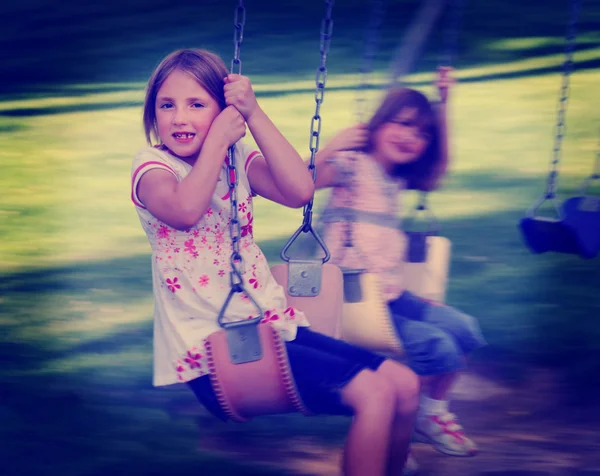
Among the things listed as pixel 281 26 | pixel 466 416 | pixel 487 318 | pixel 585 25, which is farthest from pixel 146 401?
pixel 585 25

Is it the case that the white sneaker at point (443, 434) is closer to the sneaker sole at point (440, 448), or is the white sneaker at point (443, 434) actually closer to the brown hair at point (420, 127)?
the sneaker sole at point (440, 448)

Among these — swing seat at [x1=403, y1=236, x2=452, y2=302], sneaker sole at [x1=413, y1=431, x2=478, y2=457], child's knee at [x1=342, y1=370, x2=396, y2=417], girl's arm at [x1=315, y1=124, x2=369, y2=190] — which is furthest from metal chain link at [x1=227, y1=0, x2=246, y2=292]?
sneaker sole at [x1=413, y1=431, x2=478, y2=457]

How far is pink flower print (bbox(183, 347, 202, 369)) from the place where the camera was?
2.32 meters

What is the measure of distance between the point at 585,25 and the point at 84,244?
3936 mm

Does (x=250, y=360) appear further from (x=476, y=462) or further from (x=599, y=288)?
(x=599, y=288)

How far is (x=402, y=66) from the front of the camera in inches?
111

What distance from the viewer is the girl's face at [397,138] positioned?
2.83 metres

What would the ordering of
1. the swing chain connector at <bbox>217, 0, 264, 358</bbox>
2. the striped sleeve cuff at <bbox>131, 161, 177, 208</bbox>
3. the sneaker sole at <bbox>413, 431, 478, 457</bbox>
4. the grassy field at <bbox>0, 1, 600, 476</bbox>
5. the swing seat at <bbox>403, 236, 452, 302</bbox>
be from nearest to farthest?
1. the swing chain connector at <bbox>217, 0, 264, 358</bbox>
2. the striped sleeve cuff at <bbox>131, 161, 177, 208</bbox>
3. the swing seat at <bbox>403, 236, 452, 302</bbox>
4. the sneaker sole at <bbox>413, 431, 478, 457</bbox>
5. the grassy field at <bbox>0, 1, 600, 476</bbox>

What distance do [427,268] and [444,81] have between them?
0.53 metres

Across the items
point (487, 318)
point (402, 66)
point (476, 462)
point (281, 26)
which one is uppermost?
point (281, 26)

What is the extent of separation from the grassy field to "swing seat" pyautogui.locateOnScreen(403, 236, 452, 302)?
55 centimetres

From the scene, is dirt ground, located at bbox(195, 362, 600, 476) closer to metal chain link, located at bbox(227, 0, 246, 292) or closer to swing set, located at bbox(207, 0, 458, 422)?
swing set, located at bbox(207, 0, 458, 422)

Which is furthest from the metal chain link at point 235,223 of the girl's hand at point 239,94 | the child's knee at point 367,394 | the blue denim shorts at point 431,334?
the blue denim shorts at point 431,334

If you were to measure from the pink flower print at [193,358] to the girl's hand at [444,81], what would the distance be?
1.07m
